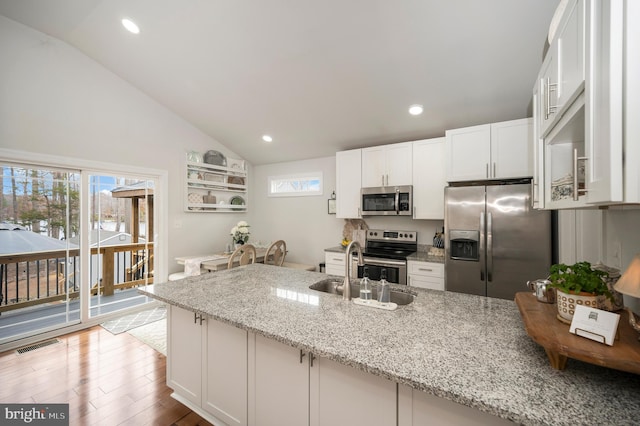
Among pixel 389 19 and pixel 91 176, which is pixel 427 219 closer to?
pixel 389 19

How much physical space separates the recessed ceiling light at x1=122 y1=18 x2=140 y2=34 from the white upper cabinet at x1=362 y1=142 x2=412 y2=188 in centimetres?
275

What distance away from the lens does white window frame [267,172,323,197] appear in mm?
4522

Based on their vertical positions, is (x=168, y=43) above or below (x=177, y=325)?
above

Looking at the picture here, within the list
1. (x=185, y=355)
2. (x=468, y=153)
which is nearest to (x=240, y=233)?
(x=185, y=355)

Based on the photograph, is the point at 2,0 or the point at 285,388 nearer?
the point at 285,388

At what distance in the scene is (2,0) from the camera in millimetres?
2514

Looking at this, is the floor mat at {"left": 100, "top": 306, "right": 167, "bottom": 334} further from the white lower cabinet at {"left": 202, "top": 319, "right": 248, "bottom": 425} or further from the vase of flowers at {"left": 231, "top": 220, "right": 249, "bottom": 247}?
the white lower cabinet at {"left": 202, "top": 319, "right": 248, "bottom": 425}

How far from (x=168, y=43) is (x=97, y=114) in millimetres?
1343

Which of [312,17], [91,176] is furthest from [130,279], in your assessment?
[312,17]

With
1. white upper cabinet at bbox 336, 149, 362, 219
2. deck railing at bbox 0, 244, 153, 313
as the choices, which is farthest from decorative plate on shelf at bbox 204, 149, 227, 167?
white upper cabinet at bbox 336, 149, 362, 219

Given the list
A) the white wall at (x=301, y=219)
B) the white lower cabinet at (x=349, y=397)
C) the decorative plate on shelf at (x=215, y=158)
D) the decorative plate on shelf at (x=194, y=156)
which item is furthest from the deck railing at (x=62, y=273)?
the white lower cabinet at (x=349, y=397)

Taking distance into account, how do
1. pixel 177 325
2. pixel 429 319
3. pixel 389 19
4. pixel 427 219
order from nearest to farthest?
pixel 429 319 → pixel 177 325 → pixel 389 19 → pixel 427 219

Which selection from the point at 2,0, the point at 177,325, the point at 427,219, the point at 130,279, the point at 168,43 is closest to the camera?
the point at 177,325

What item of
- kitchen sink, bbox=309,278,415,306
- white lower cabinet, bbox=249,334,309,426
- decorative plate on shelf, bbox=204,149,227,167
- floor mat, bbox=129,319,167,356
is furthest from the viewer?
decorative plate on shelf, bbox=204,149,227,167
